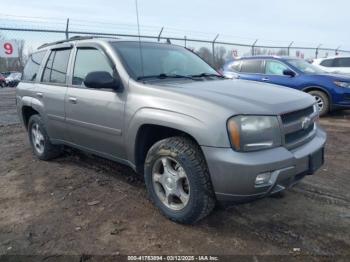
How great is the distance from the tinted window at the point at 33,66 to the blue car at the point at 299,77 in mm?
5214

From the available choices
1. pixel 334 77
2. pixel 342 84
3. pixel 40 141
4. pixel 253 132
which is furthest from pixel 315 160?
pixel 334 77

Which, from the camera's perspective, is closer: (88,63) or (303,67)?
(88,63)

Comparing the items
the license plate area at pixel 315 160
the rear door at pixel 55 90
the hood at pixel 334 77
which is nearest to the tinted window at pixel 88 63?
the rear door at pixel 55 90

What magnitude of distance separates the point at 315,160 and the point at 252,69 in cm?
742

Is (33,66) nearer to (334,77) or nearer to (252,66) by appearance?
(252,66)

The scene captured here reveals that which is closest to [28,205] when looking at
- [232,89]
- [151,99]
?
[151,99]

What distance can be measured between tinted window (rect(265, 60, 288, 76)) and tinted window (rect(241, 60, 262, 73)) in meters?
0.22

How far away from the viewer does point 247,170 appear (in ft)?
9.73

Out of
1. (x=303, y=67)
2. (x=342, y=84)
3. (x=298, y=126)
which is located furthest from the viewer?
(x=303, y=67)

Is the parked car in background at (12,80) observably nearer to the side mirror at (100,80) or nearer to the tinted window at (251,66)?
the tinted window at (251,66)

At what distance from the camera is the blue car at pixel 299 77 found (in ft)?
30.8

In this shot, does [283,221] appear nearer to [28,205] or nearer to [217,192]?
[217,192]

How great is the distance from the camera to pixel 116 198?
13.8 feet

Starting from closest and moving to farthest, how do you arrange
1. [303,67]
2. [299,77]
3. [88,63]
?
1. [88,63]
2. [299,77]
3. [303,67]
